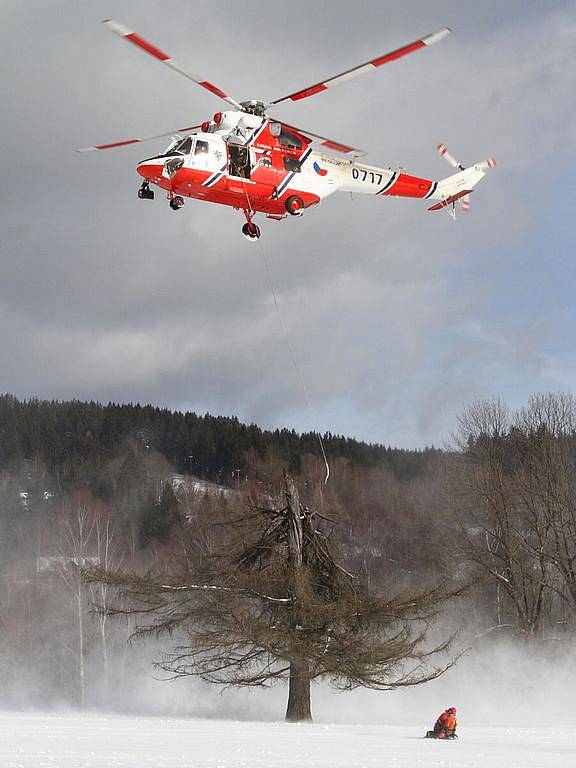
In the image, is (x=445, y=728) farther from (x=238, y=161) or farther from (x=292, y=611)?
(x=238, y=161)

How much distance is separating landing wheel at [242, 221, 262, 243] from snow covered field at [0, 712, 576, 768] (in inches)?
445

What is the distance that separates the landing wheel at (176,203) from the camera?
23672 millimetres

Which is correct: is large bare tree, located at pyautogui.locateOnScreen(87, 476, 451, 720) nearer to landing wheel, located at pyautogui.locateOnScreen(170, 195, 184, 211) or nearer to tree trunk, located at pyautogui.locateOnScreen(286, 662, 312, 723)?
tree trunk, located at pyautogui.locateOnScreen(286, 662, 312, 723)

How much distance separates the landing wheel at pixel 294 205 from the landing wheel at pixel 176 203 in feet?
9.06

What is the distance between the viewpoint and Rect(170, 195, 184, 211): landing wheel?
23.7m

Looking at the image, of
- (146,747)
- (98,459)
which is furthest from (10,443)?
(146,747)

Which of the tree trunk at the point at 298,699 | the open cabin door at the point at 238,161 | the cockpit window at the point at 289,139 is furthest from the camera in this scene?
the tree trunk at the point at 298,699

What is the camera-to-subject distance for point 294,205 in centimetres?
2488

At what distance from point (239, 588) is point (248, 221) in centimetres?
965

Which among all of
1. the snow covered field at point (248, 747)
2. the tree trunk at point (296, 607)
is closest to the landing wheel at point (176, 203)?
the tree trunk at point (296, 607)

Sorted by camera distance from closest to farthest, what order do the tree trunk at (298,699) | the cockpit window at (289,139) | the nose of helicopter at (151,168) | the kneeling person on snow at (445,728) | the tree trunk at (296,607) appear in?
the kneeling person on snow at (445,728) → the nose of helicopter at (151,168) → the cockpit window at (289,139) → the tree trunk at (296,607) → the tree trunk at (298,699)

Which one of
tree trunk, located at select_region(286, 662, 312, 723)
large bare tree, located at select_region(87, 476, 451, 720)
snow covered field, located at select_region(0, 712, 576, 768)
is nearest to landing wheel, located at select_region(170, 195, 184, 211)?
large bare tree, located at select_region(87, 476, 451, 720)

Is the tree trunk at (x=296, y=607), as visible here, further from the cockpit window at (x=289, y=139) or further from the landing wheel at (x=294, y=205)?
the cockpit window at (x=289, y=139)

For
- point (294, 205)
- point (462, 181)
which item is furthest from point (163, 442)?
point (294, 205)
